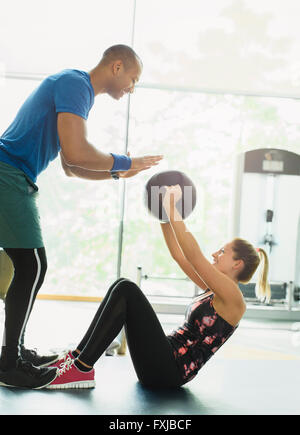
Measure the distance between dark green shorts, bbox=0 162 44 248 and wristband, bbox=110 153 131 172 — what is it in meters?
0.33

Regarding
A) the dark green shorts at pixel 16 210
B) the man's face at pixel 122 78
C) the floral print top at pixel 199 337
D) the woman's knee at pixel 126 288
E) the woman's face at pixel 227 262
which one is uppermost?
the man's face at pixel 122 78

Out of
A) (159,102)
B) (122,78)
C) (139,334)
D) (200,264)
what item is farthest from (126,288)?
(159,102)

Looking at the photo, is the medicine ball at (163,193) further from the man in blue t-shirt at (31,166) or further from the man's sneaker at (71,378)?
the man's sneaker at (71,378)

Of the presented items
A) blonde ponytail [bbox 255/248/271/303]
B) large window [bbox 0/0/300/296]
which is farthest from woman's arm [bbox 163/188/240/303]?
large window [bbox 0/0/300/296]

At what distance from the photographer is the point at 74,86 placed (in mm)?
1696

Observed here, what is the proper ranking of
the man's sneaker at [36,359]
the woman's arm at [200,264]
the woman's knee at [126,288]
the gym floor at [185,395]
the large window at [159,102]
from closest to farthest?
1. the gym floor at [185,395]
2. the woman's arm at [200,264]
3. the woman's knee at [126,288]
4. the man's sneaker at [36,359]
5. the large window at [159,102]

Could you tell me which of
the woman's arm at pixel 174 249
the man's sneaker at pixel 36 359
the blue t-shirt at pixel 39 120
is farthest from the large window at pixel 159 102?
the man's sneaker at pixel 36 359

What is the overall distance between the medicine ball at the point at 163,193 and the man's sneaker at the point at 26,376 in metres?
0.78

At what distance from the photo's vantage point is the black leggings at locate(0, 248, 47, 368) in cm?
174

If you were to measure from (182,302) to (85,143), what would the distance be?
261cm

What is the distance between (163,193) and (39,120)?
61cm

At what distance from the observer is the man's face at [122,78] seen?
6.06ft
